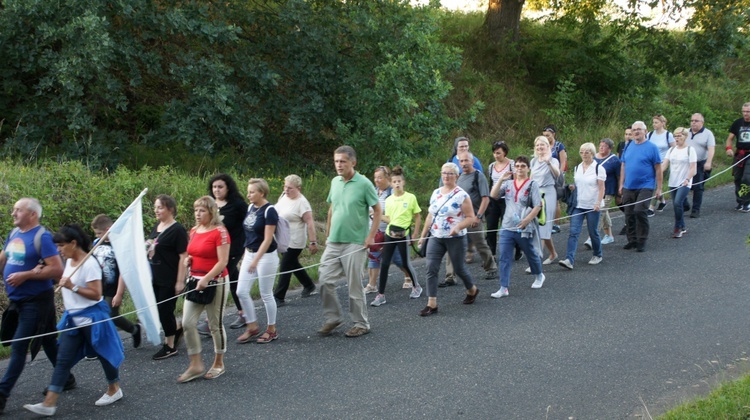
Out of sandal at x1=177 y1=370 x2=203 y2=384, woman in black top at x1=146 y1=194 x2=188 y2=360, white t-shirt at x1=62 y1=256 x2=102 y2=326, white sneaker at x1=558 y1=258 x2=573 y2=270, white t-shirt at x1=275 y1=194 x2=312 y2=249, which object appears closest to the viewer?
white t-shirt at x1=62 y1=256 x2=102 y2=326

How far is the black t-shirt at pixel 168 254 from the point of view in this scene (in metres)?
7.28

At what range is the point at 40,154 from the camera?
12.4m

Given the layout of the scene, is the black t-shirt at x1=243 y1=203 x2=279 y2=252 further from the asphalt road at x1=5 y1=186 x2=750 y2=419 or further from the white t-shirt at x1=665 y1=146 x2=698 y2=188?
the white t-shirt at x1=665 y1=146 x2=698 y2=188

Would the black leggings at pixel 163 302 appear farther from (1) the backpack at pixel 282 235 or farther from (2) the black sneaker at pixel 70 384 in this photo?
(1) the backpack at pixel 282 235

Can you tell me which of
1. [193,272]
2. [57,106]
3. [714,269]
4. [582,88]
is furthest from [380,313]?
[582,88]

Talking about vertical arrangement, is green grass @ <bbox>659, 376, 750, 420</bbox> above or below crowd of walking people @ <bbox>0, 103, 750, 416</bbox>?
below

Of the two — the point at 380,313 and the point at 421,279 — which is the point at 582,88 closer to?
the point at 421,279

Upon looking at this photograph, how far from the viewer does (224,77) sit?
43.8ft

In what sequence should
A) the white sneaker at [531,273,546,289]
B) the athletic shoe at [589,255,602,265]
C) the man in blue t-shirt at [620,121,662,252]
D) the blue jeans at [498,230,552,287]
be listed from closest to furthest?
the blue jeans at [498,230,552,287]
the white sneaker at [531,273,546,289]
the athletic shoe at [589,255,602,265]
the man in blue t-shirt at [620,121,662,252]

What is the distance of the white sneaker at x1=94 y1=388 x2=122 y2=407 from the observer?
637cm

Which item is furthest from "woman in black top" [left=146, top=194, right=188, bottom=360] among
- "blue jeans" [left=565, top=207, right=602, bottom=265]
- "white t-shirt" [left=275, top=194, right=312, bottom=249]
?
"blue jeans" [left=565, top=207, right=602, bottom=265]

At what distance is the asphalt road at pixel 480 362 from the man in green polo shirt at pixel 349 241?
272mm

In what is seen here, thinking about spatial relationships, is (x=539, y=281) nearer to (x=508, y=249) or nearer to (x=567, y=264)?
(x=508, y=249)

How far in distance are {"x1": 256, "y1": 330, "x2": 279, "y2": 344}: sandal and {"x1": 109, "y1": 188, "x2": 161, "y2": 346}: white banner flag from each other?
4.89 ft
